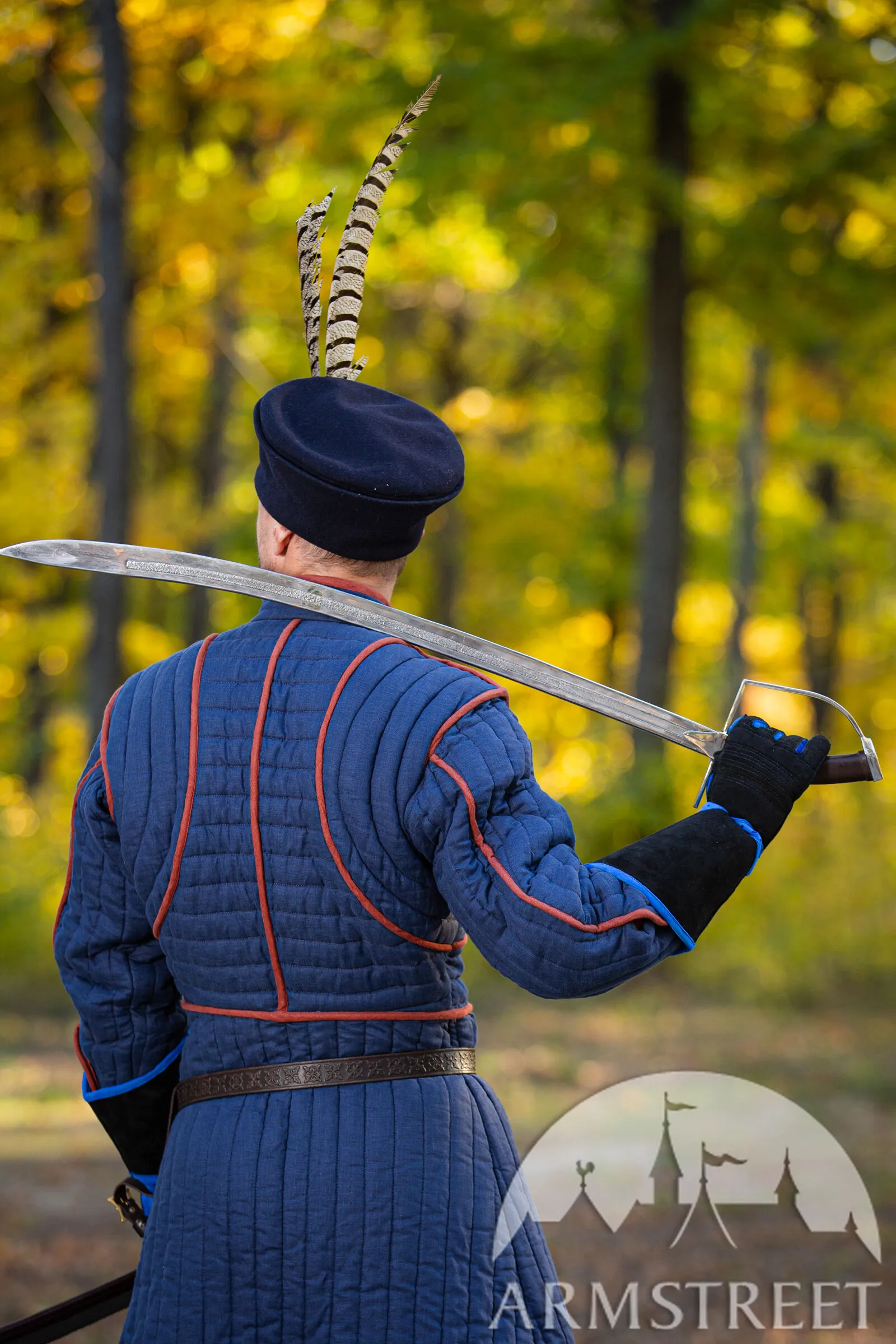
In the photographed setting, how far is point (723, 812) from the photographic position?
5.28ft

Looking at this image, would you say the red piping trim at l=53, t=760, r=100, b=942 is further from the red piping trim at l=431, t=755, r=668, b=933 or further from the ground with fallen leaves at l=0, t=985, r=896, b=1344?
the ground with fallen leaves at l=0, t=985, r=896, b=1344

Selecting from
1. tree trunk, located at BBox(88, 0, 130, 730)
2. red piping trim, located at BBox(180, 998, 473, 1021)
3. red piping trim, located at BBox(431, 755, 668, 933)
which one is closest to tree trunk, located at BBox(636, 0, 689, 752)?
tree trunk, located at BBox(88, 0, 130, 730)

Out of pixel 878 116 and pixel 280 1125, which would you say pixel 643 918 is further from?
pixel 878 116

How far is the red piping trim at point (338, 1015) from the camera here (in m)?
1.57

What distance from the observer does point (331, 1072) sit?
1582 mm

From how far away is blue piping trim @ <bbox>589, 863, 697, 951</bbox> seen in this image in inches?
58.6

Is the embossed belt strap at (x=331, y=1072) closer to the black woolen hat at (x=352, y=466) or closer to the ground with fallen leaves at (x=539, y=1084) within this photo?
the black woolen hat at (x=352, y=466)

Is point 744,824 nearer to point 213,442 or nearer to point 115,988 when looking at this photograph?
point 115,988

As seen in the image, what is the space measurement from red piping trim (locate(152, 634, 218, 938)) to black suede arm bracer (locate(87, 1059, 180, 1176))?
30 centimetres

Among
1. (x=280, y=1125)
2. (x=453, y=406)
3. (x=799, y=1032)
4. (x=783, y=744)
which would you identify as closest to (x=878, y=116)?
Result: (x=799, y=1032)

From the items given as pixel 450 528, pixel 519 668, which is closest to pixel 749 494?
pixel 450 528

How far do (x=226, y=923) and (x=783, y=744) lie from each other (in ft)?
2.40

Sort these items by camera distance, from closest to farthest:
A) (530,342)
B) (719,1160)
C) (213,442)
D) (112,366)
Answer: (719,1160), (112,366), (213,442), (530,342)

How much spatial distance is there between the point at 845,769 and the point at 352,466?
766 millimetres
